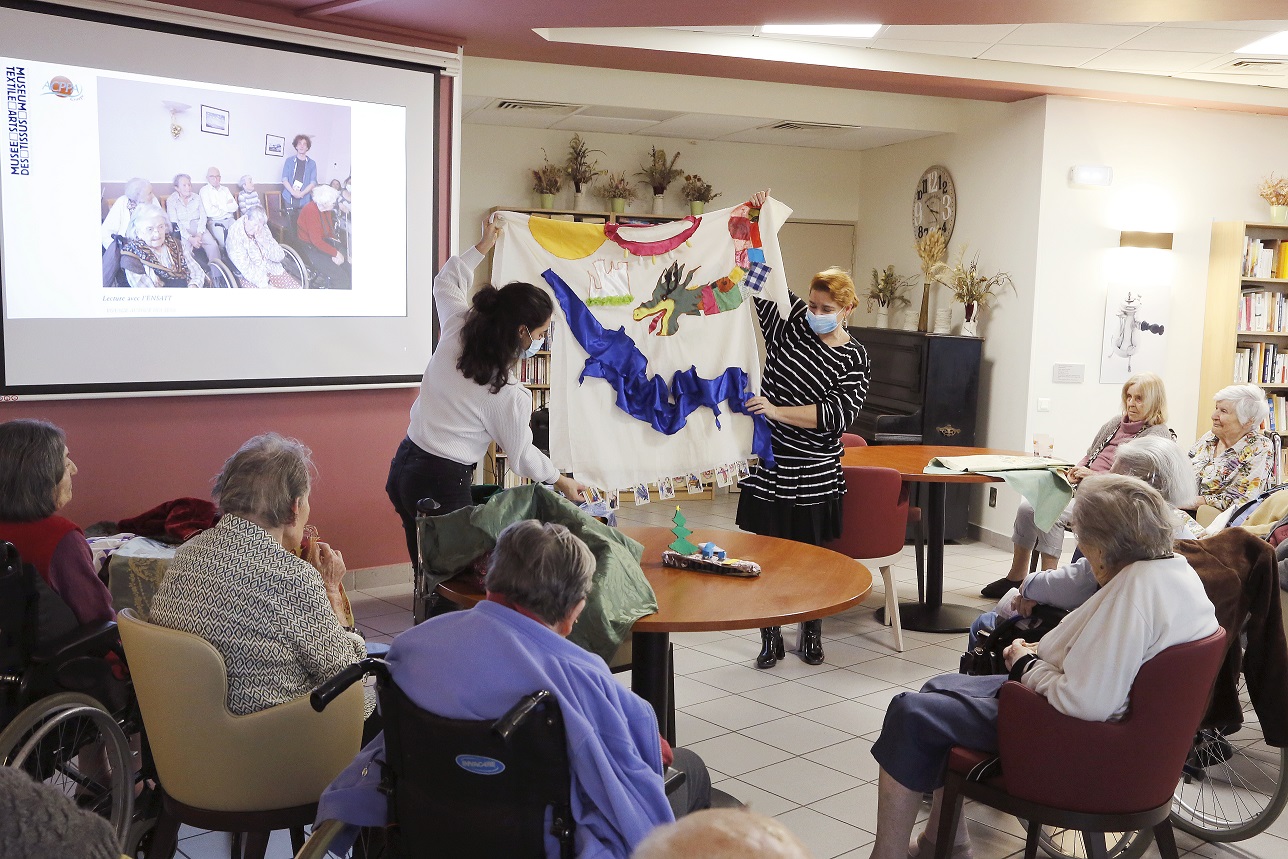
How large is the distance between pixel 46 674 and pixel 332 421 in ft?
9.12

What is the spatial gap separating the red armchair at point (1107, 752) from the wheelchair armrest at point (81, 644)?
218 cm

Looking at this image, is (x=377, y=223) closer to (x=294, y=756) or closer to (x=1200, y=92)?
(x=294, y=756)

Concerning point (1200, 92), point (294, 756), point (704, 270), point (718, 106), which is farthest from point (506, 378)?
point (1200, 92)

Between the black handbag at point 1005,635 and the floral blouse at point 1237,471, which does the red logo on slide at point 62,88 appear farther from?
the floral blouse at point 1237,471

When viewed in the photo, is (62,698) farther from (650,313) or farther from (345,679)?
(650,313)

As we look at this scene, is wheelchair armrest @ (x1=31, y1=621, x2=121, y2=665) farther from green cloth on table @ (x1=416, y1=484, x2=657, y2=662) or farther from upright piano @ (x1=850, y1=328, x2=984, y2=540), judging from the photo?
upright piano @ (x1=850, y1=328, x2=984, y2=540)

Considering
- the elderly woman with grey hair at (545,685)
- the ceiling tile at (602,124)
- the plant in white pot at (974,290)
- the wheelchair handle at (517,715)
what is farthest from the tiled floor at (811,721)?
the ceiling tile at (602,124)

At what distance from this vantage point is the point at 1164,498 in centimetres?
308

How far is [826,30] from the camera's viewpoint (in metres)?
5.88

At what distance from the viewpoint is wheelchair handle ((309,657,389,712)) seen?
1907 mm

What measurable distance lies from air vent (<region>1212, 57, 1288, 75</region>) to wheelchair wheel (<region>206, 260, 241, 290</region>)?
17.8 ft

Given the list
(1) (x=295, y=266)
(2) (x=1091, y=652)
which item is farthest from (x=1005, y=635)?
(1) (x=295, y=266)

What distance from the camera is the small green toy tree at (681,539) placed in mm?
3361

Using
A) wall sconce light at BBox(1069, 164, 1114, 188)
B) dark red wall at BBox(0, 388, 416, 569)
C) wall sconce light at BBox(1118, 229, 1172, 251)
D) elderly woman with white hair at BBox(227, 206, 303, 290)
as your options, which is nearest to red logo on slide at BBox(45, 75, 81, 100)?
elderly woman with white hair at BBox(227, 206, 303, 290)
